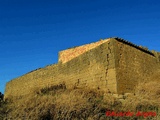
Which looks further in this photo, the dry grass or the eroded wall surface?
the eroded wall surface

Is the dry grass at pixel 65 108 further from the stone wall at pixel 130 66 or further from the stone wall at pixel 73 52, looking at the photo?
the stone wall at pixel 73 52

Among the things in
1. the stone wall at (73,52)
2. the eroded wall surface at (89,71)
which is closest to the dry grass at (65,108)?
the eroded wall surface at (89,71)

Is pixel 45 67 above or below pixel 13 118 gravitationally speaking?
above

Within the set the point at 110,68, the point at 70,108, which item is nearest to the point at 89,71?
the point at 110,68

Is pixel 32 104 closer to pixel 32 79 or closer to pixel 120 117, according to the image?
pixel 120 117

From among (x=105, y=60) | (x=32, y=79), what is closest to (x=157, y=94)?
(x=105, y=60)

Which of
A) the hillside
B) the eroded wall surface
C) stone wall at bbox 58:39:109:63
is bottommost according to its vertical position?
the hillside

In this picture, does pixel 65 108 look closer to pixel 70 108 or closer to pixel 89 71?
pixel 70 108

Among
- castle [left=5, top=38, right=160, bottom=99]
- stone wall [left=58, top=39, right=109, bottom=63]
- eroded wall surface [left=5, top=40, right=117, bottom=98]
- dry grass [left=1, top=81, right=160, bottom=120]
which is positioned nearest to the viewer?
dry grass [left=1, top=81, right=160, bottom=120]

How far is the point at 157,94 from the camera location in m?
10.4

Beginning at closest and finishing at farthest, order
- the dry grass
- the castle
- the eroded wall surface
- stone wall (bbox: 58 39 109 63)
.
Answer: the dry grass, the castle, the eroded wall surface, stone wall (bbox: 58 39 109 63)

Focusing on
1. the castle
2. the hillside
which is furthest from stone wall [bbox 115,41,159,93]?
the hillside

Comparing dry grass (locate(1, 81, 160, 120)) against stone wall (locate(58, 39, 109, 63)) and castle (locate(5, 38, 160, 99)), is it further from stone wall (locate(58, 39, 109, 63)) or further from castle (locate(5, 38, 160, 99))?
stone wall (locate(58, 39, 109, 63))

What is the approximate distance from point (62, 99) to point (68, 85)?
6.01 m
